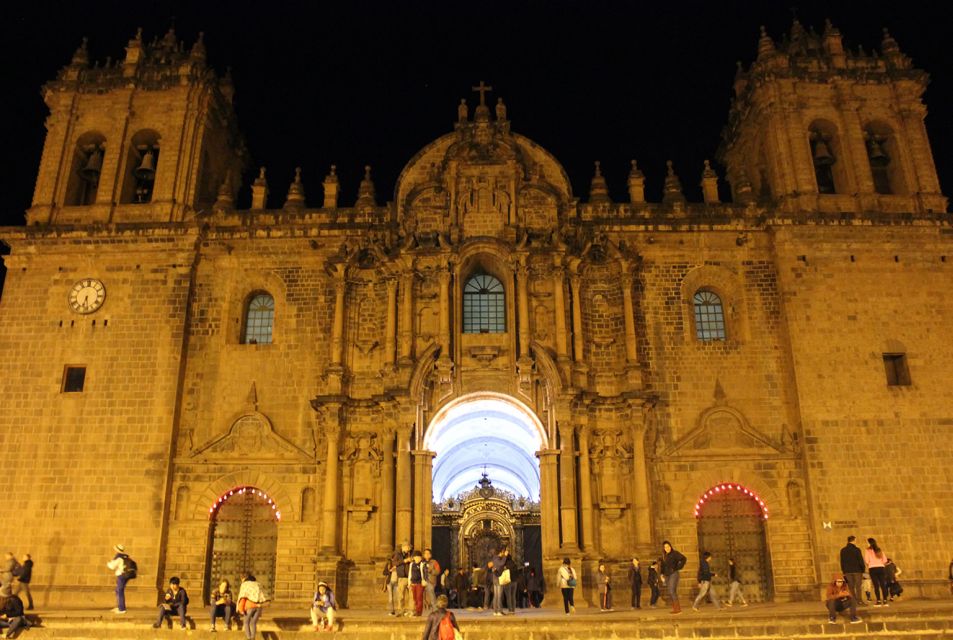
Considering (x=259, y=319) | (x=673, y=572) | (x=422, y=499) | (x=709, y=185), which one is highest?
(x=709, y=185)

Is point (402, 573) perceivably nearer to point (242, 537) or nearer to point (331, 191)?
point (242, 537)

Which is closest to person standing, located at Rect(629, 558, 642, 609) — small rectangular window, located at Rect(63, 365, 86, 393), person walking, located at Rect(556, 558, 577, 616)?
person walking, located at Rect(556, 558, 577, 616)

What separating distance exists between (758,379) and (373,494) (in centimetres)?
1106

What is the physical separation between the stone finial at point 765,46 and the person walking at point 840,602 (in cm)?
1732

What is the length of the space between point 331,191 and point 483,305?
6069 millimetres

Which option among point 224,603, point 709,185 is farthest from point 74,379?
point 709,185

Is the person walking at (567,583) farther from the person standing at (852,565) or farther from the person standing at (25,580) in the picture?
the person standing at (25,580)

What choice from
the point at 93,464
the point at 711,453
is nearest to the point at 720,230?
the point at 711,453

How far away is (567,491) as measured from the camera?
21016mm

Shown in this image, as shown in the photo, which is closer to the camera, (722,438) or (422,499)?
(422,499)

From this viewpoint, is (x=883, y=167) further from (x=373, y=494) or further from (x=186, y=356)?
(x=186, y=356)

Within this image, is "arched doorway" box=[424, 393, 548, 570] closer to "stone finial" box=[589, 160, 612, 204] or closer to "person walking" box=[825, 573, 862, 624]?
"stone finial" box=[589, 160, 612, 204]

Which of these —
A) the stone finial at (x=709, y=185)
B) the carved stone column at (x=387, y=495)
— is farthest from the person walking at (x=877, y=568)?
the stone finial at (x=709, y=185)

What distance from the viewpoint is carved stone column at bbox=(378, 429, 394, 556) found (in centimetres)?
2083
